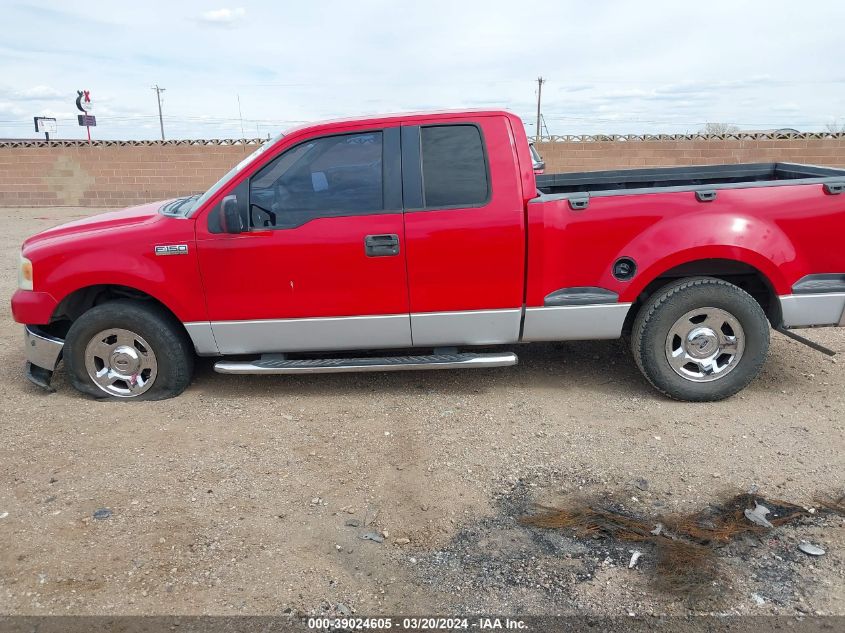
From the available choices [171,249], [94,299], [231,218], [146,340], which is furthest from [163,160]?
[231,218]

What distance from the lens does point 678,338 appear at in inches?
177

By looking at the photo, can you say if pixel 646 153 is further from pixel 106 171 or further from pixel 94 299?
pixel 94 299

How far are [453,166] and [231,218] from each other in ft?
4.94

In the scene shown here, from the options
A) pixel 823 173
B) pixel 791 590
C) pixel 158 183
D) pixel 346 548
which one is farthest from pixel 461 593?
pixel 158 183

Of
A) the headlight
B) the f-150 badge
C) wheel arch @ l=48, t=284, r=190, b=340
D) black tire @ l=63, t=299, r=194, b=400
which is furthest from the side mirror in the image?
the headlight

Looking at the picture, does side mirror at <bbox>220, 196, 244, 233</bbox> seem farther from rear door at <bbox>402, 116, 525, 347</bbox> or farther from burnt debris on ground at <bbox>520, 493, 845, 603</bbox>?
burnt debris on ground at <bbox>520, 493, 845, 603</bbox>

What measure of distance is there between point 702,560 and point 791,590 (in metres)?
0.35

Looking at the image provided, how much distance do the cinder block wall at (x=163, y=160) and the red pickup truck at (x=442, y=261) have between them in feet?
43.7

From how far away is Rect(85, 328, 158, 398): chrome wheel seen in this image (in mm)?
4660

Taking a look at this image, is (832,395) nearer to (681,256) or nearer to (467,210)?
(681,256)

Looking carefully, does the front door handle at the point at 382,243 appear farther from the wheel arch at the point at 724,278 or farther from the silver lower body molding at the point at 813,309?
the silver lower body molding at the point at 813,309

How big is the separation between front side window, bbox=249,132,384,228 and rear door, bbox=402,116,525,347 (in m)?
0.24

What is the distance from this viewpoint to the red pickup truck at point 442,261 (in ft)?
14.0

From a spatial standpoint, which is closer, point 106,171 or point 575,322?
point 575,322
